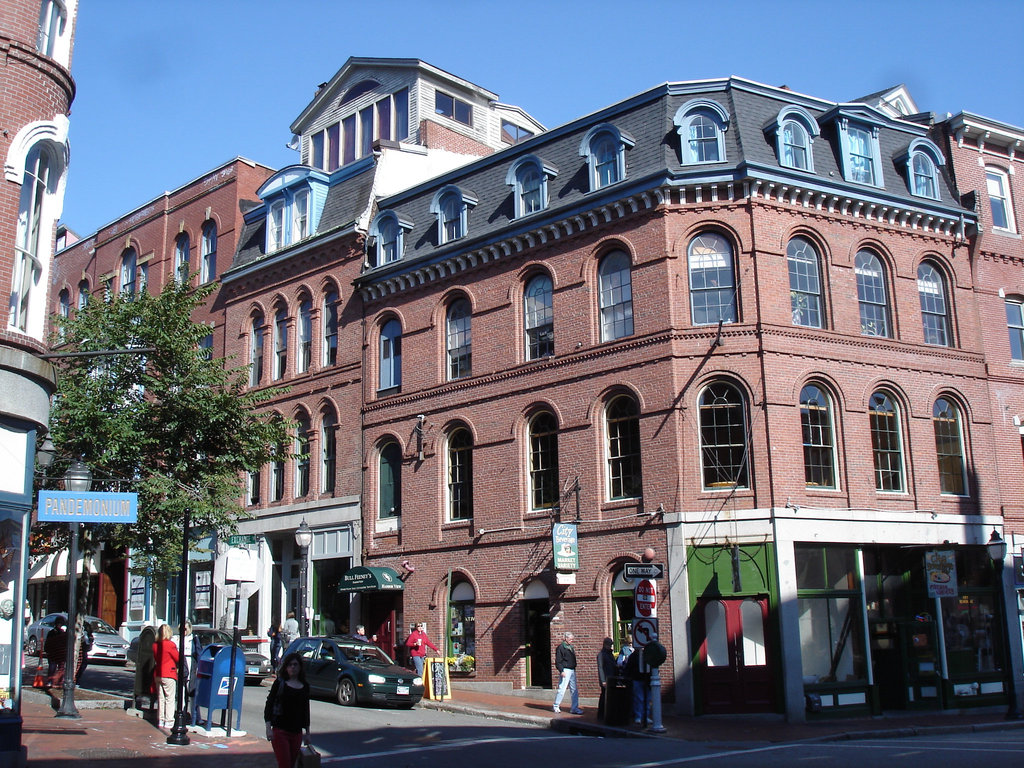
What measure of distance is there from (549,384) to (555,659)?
20.9 ft

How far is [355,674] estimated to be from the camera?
70.5 feet

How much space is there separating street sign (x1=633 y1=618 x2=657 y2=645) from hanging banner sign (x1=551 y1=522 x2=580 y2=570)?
153 inches

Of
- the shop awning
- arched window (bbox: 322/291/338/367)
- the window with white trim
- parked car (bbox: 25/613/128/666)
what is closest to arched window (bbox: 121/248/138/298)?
arched window (bbox: 322/291/338/367)

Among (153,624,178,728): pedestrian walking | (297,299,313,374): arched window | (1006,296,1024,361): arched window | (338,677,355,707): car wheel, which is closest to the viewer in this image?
(153,624,178,728): pedestrian walking

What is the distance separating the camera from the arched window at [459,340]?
27.2 metres

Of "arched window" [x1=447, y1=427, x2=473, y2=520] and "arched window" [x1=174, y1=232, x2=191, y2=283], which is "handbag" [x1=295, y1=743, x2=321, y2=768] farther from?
"arched window" [x1=174, y1=232, x2=191, y2=283]

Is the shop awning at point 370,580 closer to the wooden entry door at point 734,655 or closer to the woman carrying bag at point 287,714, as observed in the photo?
the wooden entry door at point 734,655

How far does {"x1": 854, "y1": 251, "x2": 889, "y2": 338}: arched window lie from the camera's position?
952 inches

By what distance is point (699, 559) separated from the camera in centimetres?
2178

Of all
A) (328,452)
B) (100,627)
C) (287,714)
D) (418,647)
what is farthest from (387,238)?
(287,714)

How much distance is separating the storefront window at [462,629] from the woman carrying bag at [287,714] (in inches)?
527

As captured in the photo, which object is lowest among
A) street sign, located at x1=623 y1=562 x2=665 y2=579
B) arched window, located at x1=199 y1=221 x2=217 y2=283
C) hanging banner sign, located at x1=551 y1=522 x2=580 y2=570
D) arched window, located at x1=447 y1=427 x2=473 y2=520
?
street sign, located at x1=623 y1=562 x2=665 y2=579

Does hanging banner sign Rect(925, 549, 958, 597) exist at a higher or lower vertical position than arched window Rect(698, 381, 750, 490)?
lower

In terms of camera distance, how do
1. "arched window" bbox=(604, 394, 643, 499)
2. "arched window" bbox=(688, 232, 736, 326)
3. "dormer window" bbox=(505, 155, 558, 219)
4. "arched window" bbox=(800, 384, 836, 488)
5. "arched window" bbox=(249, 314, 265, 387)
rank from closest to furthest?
1. "arched window" bbox=(800, 384, 836, 488)
2. "arched window" bbox=(688, 232, 736, 326)
3. "arched window" bbox=(604, 394, 643, 499)
4. "dormer window" bbox=(505, 155, 558, 219)
5. "arched window" bbox=(249, 314, 265, 387)
